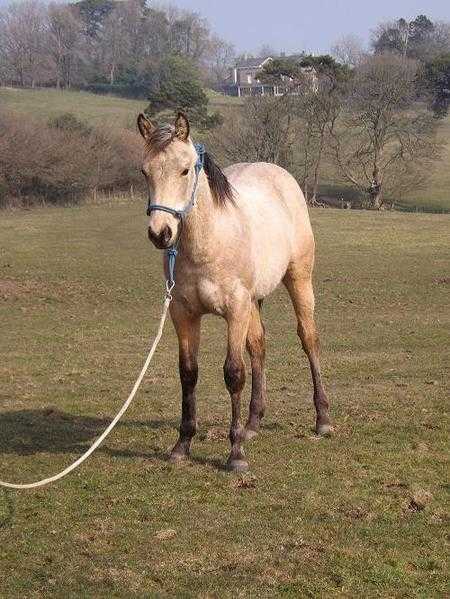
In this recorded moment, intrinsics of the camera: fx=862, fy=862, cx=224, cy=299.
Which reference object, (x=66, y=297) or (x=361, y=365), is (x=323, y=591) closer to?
(x=361, y=365)

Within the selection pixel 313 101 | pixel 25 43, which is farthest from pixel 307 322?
pixel 25 43

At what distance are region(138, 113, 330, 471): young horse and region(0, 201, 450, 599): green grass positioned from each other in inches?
19.0

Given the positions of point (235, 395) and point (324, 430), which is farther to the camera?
point (324, 430)

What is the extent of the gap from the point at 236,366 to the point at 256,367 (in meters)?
1.36

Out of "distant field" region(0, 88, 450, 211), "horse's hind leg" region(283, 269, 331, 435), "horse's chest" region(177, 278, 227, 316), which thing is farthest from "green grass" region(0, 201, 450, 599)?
"distant field" region(0, 88, 450, 211)

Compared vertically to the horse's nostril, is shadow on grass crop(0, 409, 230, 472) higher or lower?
lower

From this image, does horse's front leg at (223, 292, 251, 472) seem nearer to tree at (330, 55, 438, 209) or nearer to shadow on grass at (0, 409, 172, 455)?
shadow on grass at (0, 409, 172, 455)

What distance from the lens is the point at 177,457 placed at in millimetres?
6965

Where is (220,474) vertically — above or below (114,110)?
below

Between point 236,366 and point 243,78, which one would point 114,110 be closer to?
point 243,78

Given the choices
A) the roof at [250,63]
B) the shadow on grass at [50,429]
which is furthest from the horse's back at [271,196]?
the roof at [250,63]

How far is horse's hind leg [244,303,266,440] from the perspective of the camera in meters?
8.05

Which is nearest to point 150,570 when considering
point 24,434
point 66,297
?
point 24,434

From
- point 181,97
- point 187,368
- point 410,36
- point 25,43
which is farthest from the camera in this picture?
point 410,36
